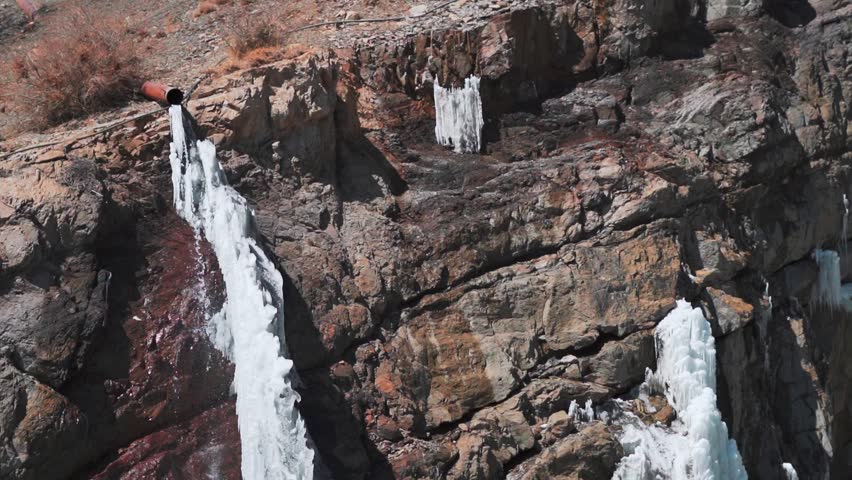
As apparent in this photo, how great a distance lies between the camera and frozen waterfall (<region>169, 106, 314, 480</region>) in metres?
10.0

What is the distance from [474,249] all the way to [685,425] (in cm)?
320

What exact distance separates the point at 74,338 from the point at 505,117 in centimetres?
661

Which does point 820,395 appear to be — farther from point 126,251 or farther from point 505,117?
point 126,251

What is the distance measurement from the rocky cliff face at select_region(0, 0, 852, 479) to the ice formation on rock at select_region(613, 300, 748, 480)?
24cm

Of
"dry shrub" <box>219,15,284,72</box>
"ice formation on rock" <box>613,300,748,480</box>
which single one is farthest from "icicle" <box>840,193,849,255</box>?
"dry shrub" <box>219,15,284,72</box>

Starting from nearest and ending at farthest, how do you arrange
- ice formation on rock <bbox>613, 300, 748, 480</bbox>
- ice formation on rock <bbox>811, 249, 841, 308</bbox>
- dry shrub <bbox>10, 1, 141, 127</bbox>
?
ice formation on rock <bbox>613, 300, 748, 480</bbox> → dry shrub <bbox>10, 1, 141, 127</bbox> → ice formation on rock <bbox>811, 249, 841, 308</bbox>

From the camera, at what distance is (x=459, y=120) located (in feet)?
43.9

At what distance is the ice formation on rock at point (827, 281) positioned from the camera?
579 inches

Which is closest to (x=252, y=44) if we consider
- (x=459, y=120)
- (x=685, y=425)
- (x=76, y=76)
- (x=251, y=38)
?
(x=251, y=38)

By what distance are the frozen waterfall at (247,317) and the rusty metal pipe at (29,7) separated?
6941mm

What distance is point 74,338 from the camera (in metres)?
9.93

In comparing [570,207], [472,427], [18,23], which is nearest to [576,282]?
[570,207]

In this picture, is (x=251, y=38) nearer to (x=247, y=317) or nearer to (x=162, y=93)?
(x=162, y=93)

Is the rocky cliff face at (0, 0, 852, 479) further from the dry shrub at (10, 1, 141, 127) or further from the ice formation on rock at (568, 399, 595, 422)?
the dry shrub at (10, 1, 141, 127)
